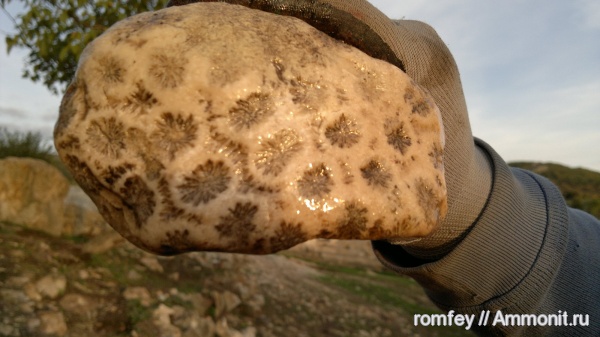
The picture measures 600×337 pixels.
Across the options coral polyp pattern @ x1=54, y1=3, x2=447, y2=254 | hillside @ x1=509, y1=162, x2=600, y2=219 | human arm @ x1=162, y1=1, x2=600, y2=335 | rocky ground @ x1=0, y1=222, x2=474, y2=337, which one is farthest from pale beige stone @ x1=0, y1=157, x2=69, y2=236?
hillside @ x1=509, y1=162, x2=600, y2=219

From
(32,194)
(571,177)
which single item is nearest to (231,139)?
(32,194)

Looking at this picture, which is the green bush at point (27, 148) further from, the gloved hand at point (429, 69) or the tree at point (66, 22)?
the gloved hand at point (429, 69)

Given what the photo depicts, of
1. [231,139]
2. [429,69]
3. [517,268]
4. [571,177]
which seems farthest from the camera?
[571,177]

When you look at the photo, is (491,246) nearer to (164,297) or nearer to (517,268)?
(517,268)

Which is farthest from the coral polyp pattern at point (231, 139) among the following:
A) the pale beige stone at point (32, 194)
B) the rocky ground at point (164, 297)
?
the pale beige stone at point (32, 194)

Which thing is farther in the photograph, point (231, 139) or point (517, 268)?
point (517, 268)

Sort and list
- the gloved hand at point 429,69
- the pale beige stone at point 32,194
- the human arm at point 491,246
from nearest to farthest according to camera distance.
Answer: the gloved hand at point 429,69 → the human arm at point 491,246 → the pale beige stone at point 32,194
